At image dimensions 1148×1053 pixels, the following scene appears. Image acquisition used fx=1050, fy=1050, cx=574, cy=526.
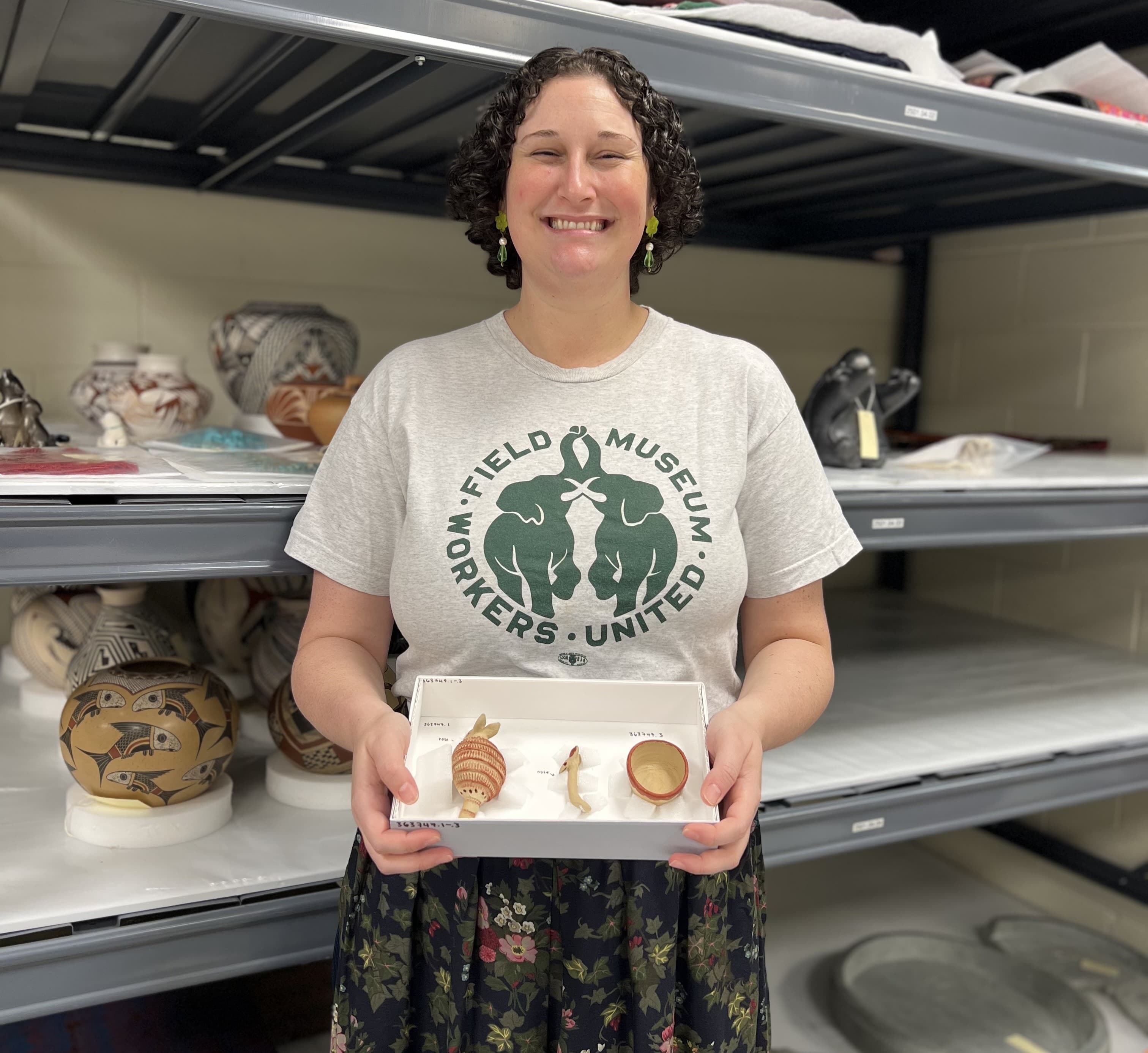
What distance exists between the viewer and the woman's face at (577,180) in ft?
2.89

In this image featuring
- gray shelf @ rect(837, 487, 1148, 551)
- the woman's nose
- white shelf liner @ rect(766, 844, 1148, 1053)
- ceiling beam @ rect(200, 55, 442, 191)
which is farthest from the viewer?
white shelf liner @ rect(766, 844, 1148, 1053)

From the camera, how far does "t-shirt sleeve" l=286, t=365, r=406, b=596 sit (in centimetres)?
94

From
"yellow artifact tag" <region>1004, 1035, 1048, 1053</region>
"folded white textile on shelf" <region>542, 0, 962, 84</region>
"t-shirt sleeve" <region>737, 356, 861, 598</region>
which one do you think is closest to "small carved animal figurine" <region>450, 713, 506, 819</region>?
"t-shirt sleeve" <region>737, 356, 861, 598</region>

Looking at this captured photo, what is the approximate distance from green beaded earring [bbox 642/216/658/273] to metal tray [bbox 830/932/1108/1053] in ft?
4.08

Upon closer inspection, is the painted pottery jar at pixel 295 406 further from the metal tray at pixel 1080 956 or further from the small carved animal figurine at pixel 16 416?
the metal tray at pixel 1080 956

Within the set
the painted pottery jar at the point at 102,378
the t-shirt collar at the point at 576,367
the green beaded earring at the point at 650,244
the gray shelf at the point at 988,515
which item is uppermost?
the green beaded earring at the point at 650,244

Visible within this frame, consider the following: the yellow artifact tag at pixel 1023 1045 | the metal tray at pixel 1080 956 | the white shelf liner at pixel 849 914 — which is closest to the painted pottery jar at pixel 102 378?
the white shelf liner at pixel 849 914

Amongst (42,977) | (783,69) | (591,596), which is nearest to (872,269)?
(783,69)

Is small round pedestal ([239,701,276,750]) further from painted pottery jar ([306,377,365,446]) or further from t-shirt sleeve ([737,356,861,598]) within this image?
t-shirt sleeve ([737,356,861,598])

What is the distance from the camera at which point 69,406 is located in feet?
5.53

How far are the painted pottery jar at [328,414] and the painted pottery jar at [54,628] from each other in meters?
0.48

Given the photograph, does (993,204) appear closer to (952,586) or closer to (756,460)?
(952,586)

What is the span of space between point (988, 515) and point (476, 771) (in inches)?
35.9

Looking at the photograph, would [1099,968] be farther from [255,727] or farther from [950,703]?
[255,727]
